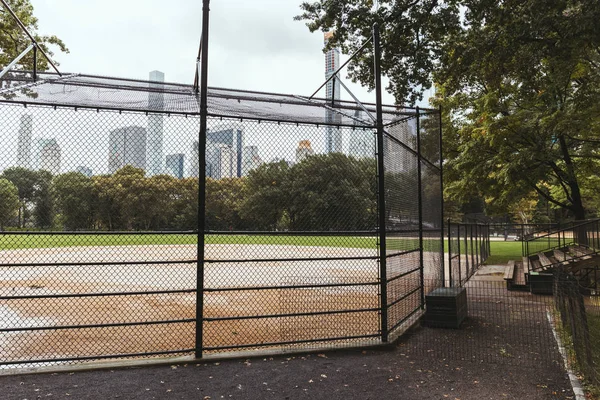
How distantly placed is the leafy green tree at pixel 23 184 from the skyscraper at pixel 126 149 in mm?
882

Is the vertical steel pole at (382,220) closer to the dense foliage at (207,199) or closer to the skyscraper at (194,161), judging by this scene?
the dense foliage at (207,199)

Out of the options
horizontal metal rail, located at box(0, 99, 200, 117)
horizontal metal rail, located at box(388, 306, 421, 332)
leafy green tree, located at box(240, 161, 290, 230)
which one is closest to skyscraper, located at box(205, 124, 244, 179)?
leafy green tree, located at box(240, 161, 290, 230)

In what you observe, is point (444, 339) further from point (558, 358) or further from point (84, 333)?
point (84, 333)

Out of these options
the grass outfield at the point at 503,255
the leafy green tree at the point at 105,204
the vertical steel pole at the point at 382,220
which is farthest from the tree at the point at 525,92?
the leafy green tree at the point at 105,204

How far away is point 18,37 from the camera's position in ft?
44.8

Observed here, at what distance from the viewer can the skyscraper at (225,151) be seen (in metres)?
5.75

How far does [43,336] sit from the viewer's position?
7.24 m

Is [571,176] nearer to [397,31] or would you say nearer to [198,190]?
[397,31]

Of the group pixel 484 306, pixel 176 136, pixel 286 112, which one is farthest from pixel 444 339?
pixel 176 136

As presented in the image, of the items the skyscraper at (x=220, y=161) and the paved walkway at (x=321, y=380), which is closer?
the paved walkway at (x=321, y=380)

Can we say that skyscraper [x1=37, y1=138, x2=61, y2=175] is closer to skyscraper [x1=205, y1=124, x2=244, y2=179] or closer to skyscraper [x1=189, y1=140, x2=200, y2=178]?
skyscraper [x1=189, y1=140, x2=200, y2=178]

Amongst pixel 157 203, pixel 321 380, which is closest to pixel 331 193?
pixel 157 203

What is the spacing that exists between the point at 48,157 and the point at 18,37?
38.7 ft

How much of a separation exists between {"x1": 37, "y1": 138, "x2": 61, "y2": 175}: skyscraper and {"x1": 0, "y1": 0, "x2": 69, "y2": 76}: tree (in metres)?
9.82
